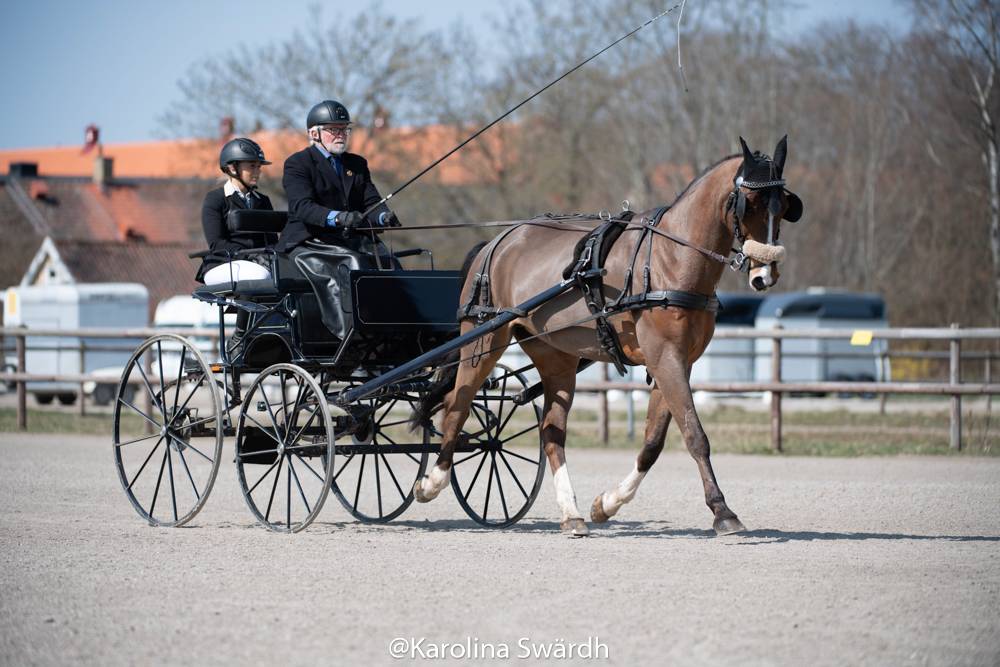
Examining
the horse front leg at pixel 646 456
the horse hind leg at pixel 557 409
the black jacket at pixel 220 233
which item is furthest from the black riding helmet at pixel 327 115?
the horse front leg at pixel 646 456

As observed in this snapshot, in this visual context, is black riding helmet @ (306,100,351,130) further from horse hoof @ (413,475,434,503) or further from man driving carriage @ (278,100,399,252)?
horse hoof @ (413,475,434,503)

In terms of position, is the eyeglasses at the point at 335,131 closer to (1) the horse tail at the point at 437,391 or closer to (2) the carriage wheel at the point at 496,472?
(1) the horse tail at the point at 437,391

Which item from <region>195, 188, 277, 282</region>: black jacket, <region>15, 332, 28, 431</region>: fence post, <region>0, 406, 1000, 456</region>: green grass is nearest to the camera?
<region>195, 188, 277, 282</region>: black jacket

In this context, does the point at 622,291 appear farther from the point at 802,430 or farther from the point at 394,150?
the point at 394,150

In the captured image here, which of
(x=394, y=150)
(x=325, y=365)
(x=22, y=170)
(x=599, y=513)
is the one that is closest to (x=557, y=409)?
(x=599, y=513)

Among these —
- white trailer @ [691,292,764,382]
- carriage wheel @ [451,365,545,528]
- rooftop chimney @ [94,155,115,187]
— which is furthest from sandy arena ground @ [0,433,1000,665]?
rooftop chimney @ [94,155,115,187]

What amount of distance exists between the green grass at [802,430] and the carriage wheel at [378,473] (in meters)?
3.70

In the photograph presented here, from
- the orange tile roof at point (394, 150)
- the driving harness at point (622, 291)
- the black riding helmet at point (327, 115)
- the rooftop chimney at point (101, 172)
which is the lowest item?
the driving harness at point (622, 291)

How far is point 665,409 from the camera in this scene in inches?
303

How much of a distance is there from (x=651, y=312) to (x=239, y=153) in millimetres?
3297

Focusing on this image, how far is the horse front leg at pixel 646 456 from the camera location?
7.61 metres

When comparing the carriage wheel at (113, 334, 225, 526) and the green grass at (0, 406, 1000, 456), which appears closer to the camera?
the carriage wheel at (113, 334, 225, 526)

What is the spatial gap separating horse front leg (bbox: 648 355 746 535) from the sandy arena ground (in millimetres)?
156

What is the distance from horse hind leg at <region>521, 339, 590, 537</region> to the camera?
8.03 m
